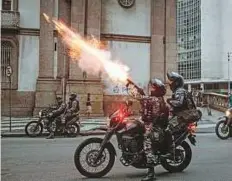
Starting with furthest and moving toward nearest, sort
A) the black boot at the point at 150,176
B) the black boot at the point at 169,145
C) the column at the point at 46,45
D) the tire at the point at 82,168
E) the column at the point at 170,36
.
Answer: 1. the column at the point at 170,36
2. the column at the point at 46,45
3. the black boot at the point at 169,145
4. the tire at the point at 82,168
5. the black boot at the point at 150,176

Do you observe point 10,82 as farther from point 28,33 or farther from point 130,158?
point 130,158

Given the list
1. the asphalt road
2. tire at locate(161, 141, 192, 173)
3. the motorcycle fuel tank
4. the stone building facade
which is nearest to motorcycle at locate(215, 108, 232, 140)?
the asphalt road

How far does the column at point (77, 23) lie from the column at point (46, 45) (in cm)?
120

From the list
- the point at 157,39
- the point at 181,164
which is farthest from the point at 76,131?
the point at 157,39

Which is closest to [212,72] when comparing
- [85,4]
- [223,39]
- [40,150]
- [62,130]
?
[223,39]

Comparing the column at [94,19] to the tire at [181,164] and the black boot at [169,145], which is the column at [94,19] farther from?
the black boot at [169,145]

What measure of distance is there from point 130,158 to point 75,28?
20.4 m

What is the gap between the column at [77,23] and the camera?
27641 mm

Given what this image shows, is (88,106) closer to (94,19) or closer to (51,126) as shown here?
(94,19)

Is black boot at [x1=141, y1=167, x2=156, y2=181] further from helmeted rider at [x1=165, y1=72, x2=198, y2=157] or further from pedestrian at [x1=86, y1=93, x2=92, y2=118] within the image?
pedestrian at [x1=86, y1=93, x2=92, y2=118]

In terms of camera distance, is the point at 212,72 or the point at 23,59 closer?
the point at 23,59

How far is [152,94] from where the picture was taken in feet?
27.7

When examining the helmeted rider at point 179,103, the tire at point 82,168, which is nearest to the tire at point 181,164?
the helmeted rider at point 179,103

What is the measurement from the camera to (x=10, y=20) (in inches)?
1059
